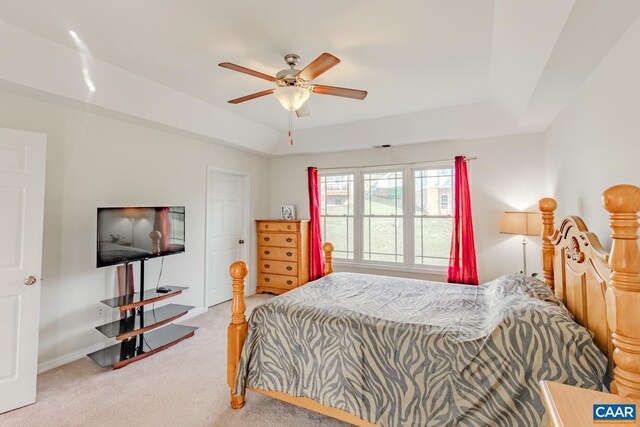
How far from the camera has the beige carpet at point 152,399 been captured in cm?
199

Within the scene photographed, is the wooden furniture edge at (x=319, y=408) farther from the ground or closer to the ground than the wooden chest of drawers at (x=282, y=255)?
closer to the ground

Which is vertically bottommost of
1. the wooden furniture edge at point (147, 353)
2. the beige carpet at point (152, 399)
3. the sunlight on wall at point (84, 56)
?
the beige carpet at point (152, 399)

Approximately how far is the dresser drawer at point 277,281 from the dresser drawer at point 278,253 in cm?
30

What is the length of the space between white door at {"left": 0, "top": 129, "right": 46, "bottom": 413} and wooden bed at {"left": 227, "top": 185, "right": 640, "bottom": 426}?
4.96 feet

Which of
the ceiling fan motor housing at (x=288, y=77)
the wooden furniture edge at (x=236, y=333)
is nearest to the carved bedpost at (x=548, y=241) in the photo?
the ceiling fan motor housing at (x=288, y=77)

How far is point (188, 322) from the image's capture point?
12.4 feet

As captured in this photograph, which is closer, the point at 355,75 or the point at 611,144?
the point at 611,144

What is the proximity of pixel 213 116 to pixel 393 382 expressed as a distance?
11.5ft

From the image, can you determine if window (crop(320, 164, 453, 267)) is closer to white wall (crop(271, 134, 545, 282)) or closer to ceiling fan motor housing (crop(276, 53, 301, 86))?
white wall (crop(271, 134, 545, 282))

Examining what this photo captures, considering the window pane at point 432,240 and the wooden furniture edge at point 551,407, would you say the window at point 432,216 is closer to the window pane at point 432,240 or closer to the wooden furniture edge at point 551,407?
the window pane at point 432,240

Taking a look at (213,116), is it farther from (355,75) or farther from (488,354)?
(488,354)

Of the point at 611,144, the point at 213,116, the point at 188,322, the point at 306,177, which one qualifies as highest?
the point at 213,116

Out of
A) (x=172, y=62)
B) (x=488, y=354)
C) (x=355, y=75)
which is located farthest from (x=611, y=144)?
(x=172, y=62)
